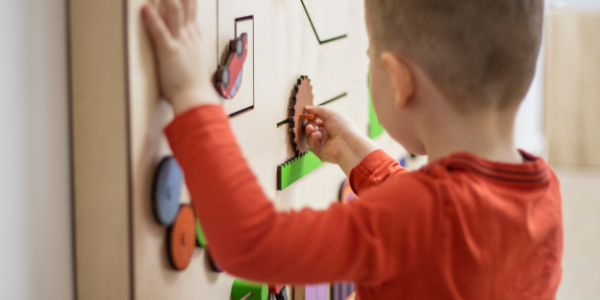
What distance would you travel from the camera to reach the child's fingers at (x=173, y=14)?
42 cm

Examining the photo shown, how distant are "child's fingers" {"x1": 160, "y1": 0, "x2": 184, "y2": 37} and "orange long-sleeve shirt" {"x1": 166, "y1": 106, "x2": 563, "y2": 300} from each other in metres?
0.07

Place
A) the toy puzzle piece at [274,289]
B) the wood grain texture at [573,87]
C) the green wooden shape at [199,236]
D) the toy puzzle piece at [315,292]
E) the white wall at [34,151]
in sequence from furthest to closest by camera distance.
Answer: the wood grain texture at [573,87], the toy puzzle piece at [315,292], the toy puzzle piece at [274,289], the green wooden shape at [199,236], the white wall at [34,151]

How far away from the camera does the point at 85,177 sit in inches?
17.0

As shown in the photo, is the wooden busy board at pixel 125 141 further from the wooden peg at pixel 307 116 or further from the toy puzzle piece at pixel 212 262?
the wooden peg at pixel 307 116

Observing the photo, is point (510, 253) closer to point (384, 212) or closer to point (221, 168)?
point (384, 212)

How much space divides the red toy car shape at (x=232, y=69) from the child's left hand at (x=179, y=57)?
0.21ft

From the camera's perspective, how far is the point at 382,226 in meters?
0.41

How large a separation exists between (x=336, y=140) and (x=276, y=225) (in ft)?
0.97

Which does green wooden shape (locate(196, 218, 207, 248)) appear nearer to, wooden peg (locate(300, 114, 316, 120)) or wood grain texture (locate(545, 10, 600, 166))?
wooden peg (locate(300, 114, 316, 120))

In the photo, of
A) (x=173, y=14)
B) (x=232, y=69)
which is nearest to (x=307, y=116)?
(x=232, y=69)

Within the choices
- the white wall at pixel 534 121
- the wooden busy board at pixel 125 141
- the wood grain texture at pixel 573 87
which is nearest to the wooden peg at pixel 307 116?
the wooden busy board at pixel 125 141

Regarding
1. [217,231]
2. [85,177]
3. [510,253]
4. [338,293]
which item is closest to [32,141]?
[85,177]

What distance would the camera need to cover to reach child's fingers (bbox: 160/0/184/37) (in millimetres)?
419

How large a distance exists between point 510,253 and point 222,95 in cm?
28
